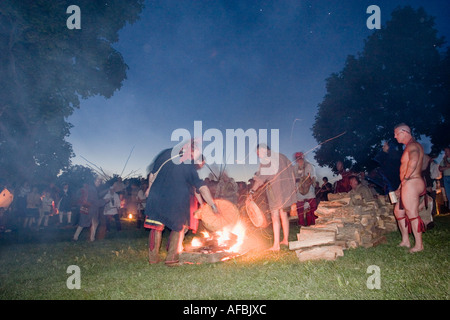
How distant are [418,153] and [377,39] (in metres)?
24.3

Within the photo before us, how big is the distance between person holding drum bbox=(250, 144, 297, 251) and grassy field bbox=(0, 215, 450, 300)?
0.89 meters

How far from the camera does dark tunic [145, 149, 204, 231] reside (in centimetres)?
485

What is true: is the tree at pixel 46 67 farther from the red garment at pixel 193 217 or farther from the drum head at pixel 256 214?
the drum head at pixel 256 214

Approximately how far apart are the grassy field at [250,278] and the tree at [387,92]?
19.4m

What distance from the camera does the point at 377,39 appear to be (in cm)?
2375

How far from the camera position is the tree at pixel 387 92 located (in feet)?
68.7

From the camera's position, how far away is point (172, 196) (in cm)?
491

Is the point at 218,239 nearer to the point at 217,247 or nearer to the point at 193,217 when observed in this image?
the point at 217,247

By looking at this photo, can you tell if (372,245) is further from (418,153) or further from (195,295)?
(195,295)

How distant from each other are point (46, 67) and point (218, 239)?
1252cm

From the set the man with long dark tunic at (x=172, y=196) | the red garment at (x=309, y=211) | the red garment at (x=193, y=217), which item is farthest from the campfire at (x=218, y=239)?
the red garment at (x=309, y=211)

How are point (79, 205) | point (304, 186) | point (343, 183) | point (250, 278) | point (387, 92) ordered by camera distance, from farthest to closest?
point (387, 92)
point (343, 183)
point (304, 186)
point (79, 205)
point (250, 278)

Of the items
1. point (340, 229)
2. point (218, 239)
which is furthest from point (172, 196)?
point (340, 229)
